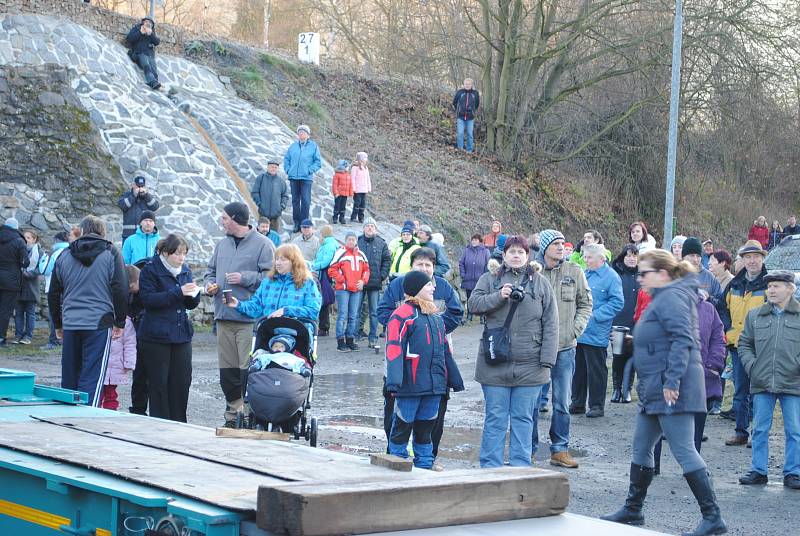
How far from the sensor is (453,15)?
33.1 metres

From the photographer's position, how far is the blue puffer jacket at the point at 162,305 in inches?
391

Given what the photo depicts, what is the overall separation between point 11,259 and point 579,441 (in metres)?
10.1

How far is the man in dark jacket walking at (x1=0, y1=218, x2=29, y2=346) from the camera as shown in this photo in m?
17.0

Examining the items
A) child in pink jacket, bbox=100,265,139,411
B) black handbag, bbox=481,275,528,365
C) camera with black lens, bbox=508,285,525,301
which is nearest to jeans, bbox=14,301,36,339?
child in pink jacket, bbox=100,265,139,411

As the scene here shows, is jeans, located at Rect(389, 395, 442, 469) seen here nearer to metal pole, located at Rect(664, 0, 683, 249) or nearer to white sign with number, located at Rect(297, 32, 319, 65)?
metal pole, located at Rect(664, 0, 683, 249)

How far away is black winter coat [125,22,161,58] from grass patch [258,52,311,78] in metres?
6.35

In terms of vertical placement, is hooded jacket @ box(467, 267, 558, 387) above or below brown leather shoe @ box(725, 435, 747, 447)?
above

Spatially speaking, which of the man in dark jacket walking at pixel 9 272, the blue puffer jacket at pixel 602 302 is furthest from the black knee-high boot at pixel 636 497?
the man in dark jacket walking at pixel 9 272

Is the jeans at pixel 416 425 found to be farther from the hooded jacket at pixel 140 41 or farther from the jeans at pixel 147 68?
the hooded jacket at pixel 140 41

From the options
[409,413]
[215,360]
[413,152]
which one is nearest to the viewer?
[409,413]

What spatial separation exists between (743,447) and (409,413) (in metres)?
4.62

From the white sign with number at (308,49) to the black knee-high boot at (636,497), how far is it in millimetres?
28456

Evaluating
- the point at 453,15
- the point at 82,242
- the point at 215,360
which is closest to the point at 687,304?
the point at 82,242

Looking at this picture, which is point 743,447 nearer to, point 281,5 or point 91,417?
point 91,417
